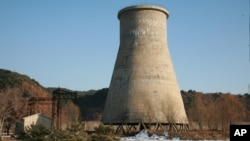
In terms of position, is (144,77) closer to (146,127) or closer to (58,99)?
(146,127)

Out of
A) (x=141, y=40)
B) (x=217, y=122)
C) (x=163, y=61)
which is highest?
(x=141, y=40)

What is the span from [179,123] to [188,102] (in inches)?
1748

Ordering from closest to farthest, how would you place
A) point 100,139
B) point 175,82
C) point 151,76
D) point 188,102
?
point 100,139 < point 151,76 < point 175,82 < point 188,102

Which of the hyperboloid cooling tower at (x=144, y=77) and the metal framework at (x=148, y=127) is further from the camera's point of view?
the hyperboloid cooling tower at (x=144, y=77)

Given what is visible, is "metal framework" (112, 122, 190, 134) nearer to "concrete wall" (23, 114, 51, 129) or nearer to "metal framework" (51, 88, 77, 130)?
"metal framework" (51, 88, 77, 130)

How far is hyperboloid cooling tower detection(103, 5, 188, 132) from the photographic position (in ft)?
95.2

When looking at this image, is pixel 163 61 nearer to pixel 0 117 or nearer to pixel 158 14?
pixel 158 14

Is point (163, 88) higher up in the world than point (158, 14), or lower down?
lower down

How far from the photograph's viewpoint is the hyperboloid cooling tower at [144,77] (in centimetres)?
2902

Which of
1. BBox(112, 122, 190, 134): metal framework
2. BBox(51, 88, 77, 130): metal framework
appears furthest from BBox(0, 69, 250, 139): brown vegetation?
BBox(112, 122, 190, 134): metal framework

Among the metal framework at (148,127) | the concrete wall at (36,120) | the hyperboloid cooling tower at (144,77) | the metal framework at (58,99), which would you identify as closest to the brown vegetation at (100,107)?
the concrete wall at (36,120)

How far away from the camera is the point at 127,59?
30688mm

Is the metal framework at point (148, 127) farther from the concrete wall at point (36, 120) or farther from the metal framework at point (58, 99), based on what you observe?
the concrete wall at point (36, 120)

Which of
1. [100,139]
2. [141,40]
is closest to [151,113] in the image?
[141,40]
